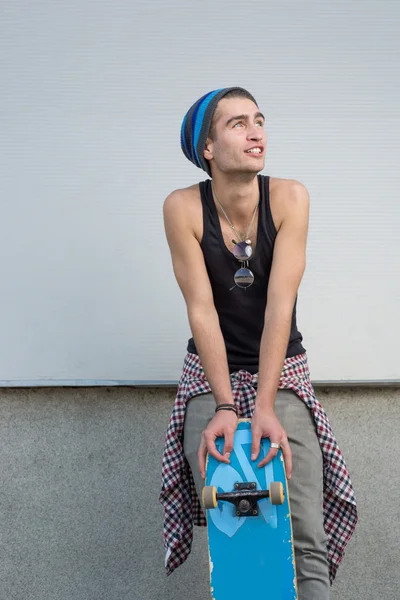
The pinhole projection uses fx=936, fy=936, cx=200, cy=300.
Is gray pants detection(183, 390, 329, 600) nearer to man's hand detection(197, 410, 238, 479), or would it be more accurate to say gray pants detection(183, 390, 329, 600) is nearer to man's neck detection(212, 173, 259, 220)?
man's hand detection(197, 410, 238, 479)

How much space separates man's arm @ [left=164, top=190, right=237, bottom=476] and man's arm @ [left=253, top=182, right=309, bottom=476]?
0.10m

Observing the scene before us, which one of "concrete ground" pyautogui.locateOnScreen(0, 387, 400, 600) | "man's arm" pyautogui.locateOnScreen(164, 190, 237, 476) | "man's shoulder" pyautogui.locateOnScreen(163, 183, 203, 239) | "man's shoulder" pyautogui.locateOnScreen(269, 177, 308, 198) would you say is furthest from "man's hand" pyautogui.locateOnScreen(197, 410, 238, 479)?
"concrete ground" pyautogui.locateOnScreen(0, 387, 400, 600)

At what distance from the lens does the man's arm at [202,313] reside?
2594mm

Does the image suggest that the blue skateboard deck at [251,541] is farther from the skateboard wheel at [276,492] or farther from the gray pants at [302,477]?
the gray pants at [302,477]

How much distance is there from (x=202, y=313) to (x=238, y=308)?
138 mm

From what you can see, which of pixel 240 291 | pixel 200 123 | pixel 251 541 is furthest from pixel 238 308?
pixel 251 541

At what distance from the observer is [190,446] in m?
2.75

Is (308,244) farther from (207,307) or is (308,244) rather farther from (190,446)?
(190,446)

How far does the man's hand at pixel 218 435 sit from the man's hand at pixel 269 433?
62mm

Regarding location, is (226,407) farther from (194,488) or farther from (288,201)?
(288,201)

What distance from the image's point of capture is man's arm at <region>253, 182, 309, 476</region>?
8.43 feet

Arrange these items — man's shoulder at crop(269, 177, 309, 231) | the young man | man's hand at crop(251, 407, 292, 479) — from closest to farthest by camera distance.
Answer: man's hand at crop(251, 407, 292, 479) → the young man → man's shoulder at crop(269, 177, 309, 231)

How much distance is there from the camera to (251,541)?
8.19 ft

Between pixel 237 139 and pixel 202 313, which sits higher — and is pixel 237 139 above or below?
above
